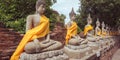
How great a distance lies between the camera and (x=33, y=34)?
5273 mm

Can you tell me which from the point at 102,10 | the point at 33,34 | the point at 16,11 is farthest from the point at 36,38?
the point at 102,10

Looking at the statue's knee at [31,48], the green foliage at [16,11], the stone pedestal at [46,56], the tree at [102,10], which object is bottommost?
the stone pedestal at [46,56]

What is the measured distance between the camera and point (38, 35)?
17.6ft

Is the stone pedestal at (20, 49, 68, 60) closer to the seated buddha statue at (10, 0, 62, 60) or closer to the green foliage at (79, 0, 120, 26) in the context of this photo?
the seated buddha statue at (10, 0, 62, 60)

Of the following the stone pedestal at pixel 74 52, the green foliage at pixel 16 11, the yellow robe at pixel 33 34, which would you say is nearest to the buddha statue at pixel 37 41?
the yellow robe at pixel 33 34

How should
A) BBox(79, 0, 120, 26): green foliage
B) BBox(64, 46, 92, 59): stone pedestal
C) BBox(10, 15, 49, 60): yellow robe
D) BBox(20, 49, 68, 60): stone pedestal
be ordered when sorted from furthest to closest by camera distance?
1. BBox(79, 0, 120, 26): green foliage
2. BBox(64, 46, 92, 59): stone pedestal
3. BBox(10, 15, 49, 60): yellow robe
4. BBox(20, 49, 68, 60): stone pedestal

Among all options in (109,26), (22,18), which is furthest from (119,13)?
(22,18)

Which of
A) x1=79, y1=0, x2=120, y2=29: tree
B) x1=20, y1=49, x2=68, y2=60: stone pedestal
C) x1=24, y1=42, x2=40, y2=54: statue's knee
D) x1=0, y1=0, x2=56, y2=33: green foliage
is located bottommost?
x1=20, y1=49, x2=68, y2=60: stone pedestal

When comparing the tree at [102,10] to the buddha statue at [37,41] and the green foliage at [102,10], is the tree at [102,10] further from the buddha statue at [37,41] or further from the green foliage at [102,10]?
the buddha statue at [37,41]

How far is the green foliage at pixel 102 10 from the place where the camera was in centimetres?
2348

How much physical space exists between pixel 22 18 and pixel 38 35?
4324 mm

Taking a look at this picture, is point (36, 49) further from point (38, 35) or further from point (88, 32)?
point (88, 32)

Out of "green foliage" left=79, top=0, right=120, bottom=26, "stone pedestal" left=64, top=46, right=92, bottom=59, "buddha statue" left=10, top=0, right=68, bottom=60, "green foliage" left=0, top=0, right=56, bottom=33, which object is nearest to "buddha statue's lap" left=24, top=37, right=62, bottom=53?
"buddha statue" left=10, top=0, right=68, bottom=60

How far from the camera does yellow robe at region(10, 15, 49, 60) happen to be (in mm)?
5250
